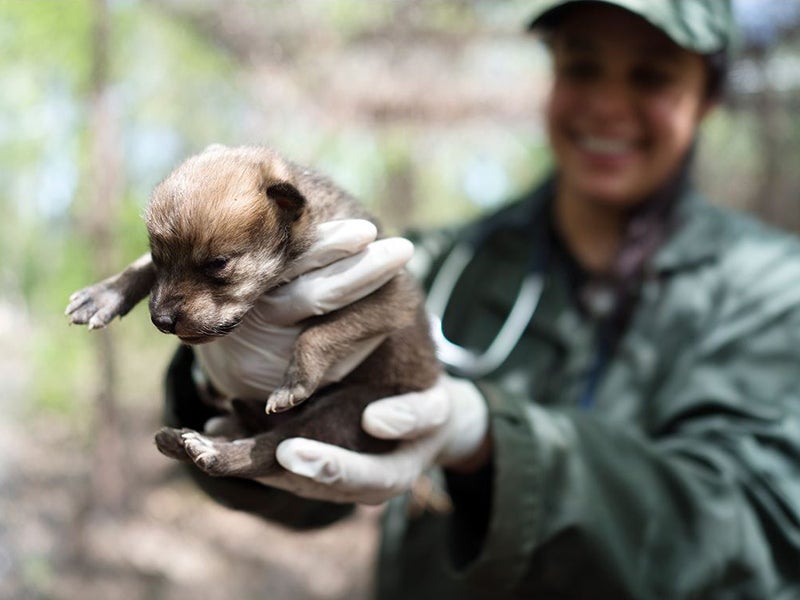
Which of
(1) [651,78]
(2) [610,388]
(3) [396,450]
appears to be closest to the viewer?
(3) [396,450]

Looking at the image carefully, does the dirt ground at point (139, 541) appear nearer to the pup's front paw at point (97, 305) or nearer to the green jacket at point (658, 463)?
the green jacket at point (658, 463)

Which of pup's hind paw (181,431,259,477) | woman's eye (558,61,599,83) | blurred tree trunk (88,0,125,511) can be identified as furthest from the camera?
blurred tree trunk (88,0,125,511)

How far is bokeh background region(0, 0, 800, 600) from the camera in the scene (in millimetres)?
5051

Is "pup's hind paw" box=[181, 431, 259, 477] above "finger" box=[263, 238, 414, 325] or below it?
below

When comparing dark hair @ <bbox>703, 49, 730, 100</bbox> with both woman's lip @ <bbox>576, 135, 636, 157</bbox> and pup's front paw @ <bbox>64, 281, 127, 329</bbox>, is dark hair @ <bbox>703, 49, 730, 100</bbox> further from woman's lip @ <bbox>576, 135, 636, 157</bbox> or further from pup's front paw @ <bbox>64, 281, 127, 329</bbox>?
pup's front paw @ <bbox>64, 281, 127, 329</bbox>

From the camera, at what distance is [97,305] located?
1990 millimetres

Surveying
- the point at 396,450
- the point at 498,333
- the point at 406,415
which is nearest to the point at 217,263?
the point at 406,415

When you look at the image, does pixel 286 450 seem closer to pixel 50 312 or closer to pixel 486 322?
pixel 486 322

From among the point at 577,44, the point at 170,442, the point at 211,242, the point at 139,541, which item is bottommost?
the point at 139,541

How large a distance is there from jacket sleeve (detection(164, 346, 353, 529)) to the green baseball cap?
2.06 meters

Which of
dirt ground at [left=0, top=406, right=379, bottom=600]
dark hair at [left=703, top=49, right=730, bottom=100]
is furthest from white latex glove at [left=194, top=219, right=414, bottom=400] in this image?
dirt ground at [left=0, top=406, right=379, bottom=600]

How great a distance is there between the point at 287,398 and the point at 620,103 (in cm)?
217

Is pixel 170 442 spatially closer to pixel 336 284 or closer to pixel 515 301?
pixel 336 284

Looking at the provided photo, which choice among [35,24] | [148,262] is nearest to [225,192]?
[148,262]
